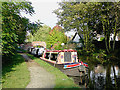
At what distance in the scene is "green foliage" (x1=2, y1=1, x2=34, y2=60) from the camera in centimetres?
784

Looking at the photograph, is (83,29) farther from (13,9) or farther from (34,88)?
(34,88)

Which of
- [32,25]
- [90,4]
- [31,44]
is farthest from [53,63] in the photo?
[31,44]

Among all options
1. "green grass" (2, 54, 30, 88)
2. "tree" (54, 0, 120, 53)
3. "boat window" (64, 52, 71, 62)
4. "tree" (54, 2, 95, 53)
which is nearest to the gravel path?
"green grass" (2, 54, 30, 88)

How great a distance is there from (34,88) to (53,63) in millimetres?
6702

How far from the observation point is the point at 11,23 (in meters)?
8.45

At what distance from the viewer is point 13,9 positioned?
969 centimetres

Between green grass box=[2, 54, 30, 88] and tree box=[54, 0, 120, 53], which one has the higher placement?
tree box=[54, 0, 120, 53]

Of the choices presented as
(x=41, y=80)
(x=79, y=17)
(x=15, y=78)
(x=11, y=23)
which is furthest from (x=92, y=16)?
(x=15, y=78)

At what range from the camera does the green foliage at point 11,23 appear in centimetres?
784

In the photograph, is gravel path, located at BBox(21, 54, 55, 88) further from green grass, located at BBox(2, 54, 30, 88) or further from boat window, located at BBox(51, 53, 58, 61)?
boat window, located at BBox(51, 53, 58, 61)

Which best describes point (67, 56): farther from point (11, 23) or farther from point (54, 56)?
point (11, 23)

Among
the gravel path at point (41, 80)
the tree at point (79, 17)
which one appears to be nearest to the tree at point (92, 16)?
the tree at point (79, 17)

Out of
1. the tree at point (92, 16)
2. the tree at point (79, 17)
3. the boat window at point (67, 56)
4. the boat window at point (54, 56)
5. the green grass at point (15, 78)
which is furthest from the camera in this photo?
the tree at point (79, 17)

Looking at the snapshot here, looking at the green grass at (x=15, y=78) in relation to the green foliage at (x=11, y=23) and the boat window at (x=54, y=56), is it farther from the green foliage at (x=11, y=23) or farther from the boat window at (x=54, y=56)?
the boat window at (x=54, y=56)
